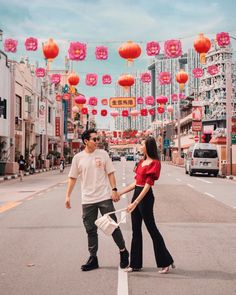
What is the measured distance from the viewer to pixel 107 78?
2756cm

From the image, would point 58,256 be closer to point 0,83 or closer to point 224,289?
point 224,289

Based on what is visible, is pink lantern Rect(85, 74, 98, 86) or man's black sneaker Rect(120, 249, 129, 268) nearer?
man's black sneaker Rect(120, 249, 129, 268)

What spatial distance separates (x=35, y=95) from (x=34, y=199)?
122 feet

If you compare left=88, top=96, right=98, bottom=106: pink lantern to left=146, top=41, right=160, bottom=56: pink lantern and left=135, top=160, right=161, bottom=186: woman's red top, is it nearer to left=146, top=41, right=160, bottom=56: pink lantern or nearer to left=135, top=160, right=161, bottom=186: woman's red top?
left=146, top=41, right=160, bottom=56: pink lantern

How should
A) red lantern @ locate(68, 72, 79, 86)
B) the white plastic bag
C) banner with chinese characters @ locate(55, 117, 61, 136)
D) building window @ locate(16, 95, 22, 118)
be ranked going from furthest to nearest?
banner with chinese characters @ locate(55, 117, 61, 136) < building window @ locate(16, 95, 22, 118) < red lantern @ locate(68, 72, 79, 86) < the white plastic bag

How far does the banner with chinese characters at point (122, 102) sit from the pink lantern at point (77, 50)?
1606 cm

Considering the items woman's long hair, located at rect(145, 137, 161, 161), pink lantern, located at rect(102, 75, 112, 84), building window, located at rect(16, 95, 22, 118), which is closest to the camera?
woman's long hair, located at rect(145, 137, 161, 161)

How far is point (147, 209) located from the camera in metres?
6.30

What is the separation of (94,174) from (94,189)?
0.66ft

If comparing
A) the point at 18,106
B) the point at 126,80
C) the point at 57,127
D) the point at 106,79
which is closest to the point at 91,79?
the point at 106,79

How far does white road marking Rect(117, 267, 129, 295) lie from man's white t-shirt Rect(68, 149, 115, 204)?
3.21 feet

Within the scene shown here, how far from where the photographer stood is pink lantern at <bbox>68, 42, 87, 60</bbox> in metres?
20.2

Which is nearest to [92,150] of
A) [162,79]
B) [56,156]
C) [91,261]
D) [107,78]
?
[91,261]

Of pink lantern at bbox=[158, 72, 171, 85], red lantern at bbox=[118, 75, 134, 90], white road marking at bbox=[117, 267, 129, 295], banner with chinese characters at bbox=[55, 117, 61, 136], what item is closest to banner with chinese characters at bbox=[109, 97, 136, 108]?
pink lantern at bbox=[158, 72, 171, 85]
